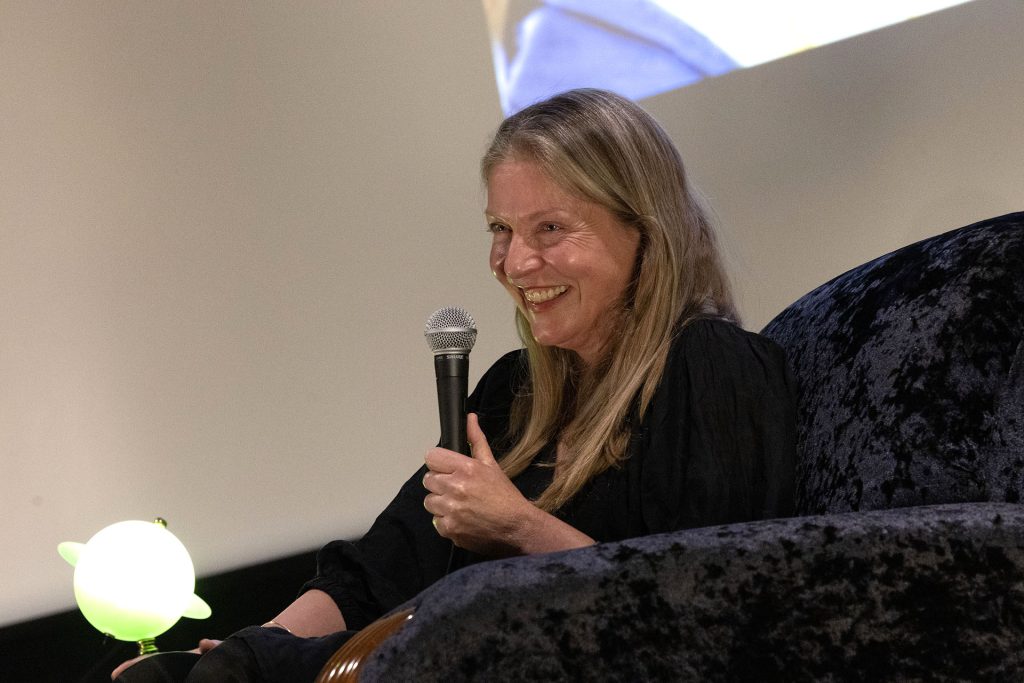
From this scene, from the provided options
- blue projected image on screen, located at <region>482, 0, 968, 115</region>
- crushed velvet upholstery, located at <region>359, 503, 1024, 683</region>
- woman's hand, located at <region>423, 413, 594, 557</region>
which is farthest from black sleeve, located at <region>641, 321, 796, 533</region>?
blue projected image on screen, located at <region>482, 0, 968, 115</region>

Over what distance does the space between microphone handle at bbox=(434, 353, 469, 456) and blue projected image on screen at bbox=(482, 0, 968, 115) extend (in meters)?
1.39

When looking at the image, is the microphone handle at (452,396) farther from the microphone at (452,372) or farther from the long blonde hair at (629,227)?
the long blonde hair at (629,227)

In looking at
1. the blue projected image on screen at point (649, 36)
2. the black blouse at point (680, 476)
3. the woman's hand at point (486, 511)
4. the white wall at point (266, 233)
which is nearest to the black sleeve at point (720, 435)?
the black blouse at point (680, 476)

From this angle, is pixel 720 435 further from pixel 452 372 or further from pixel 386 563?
pixel 386 563

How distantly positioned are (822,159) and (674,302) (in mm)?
982

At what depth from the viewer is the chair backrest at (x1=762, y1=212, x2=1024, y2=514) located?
105 centimetres

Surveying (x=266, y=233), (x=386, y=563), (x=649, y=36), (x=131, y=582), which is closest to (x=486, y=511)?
(x=386, y=563)

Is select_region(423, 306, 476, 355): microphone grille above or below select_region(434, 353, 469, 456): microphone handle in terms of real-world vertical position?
above

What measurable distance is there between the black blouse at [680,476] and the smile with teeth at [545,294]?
0.19 m

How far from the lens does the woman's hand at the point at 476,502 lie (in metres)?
1.20

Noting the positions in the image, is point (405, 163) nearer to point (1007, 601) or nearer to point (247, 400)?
point (247, 400)

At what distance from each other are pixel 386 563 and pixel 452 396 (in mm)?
411

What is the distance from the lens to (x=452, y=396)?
1.25 metres

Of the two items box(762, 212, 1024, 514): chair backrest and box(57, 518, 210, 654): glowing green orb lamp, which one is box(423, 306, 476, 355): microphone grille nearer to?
box(762, 212, 1024, 514): chair backrest
